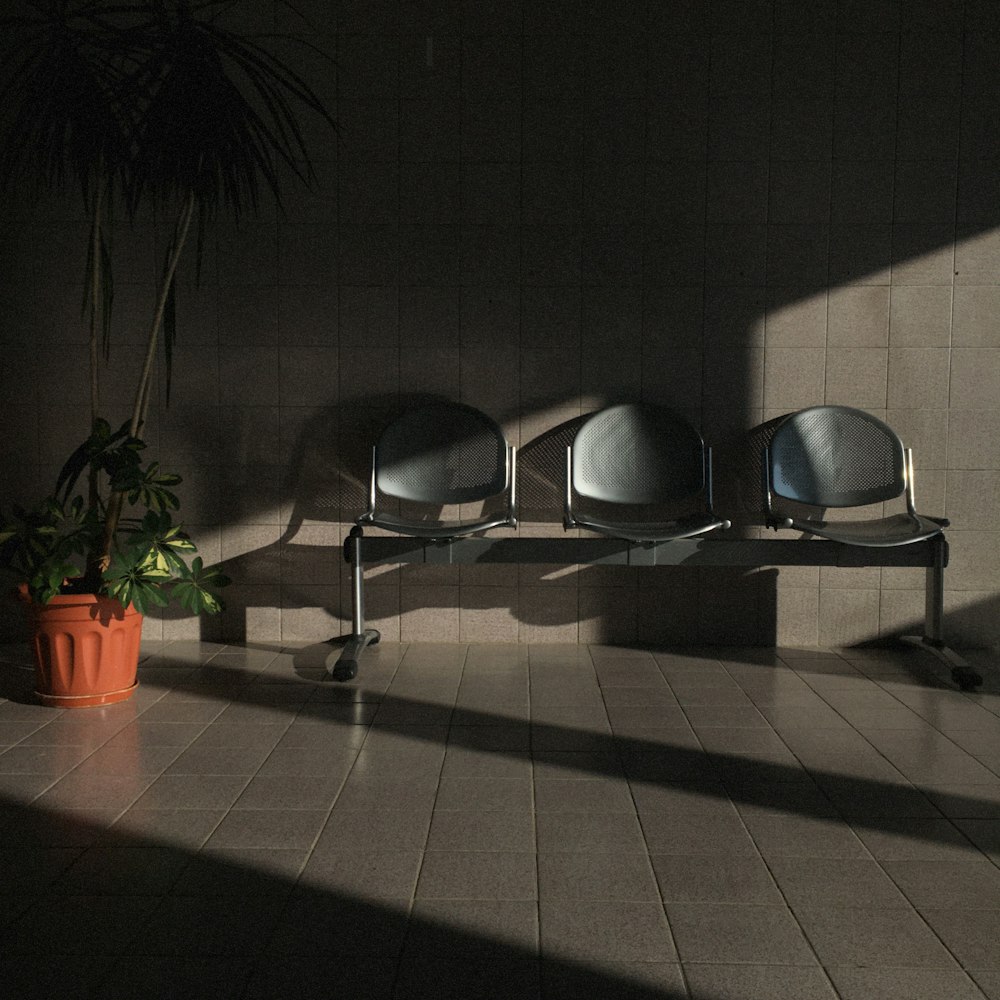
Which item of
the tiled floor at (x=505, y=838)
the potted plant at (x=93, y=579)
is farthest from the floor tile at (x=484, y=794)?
the potted plant at (x=93, y=579)

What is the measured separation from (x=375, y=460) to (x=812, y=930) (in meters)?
2.54

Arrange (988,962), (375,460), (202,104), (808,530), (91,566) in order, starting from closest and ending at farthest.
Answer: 1. (988,962)
2. (202,104)
3. (91,566)
4. (808,530)
5. (375,460)

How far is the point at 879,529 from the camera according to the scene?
3.86m

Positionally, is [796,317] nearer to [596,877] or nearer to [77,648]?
[596,877]

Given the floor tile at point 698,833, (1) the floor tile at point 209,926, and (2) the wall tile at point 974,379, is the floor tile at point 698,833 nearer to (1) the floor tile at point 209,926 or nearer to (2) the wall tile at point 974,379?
(1) the floor tile at point 209,926

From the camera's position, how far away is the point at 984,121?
402 centimetres

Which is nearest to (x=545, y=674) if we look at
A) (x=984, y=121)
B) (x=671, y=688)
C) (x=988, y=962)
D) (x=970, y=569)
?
(x=671, y=688)

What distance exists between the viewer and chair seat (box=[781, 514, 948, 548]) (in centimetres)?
363

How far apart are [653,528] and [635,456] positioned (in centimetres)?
36

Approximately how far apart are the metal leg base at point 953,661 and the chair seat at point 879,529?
43cm

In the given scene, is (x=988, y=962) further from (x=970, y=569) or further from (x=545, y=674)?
(x=970, y=569)

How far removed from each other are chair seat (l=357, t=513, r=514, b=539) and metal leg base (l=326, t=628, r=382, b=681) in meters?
0.43

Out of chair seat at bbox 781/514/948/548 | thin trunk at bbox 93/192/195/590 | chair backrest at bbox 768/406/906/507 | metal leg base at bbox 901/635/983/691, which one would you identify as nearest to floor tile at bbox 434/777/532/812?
thin trunk at bbox 93/192/195/590

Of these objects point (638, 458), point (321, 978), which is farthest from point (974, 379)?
point (321, 978)
